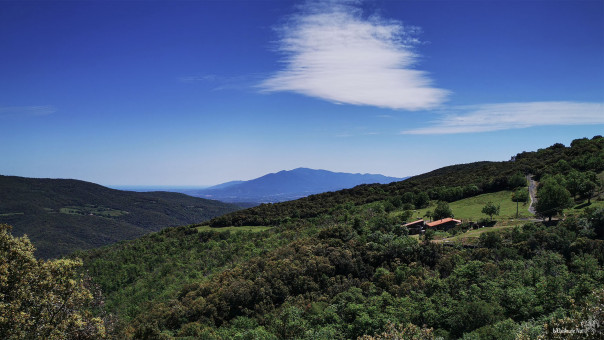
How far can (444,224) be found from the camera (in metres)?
42.7

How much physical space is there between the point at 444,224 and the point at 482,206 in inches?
460

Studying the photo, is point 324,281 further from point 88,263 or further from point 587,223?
point 88,263

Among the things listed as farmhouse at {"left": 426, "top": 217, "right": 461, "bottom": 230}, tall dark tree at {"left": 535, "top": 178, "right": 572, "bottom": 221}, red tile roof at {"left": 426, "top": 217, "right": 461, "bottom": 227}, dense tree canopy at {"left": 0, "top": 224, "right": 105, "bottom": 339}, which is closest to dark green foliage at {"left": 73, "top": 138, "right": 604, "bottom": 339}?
farmhouse at {"left": 426, "top": 217, "right": 461, "bottom": 230}

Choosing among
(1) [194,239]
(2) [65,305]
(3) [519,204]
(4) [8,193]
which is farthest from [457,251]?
(4) [8,193]

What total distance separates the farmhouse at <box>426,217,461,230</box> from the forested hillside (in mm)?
2074

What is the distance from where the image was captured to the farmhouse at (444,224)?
42.4 metres

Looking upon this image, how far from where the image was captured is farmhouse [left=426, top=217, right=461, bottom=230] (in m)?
42.4

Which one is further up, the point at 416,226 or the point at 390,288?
the point at 416,226

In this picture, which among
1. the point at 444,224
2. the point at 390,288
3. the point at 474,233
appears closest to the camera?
the point at 390,288

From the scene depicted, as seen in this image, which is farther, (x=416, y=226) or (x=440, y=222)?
(x=416, y=226)

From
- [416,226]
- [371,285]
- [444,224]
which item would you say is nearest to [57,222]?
[416,226]

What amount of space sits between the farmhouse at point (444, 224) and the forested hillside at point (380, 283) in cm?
207

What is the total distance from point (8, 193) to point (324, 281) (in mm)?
219930

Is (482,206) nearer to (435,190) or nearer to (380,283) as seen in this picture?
(435,190)
